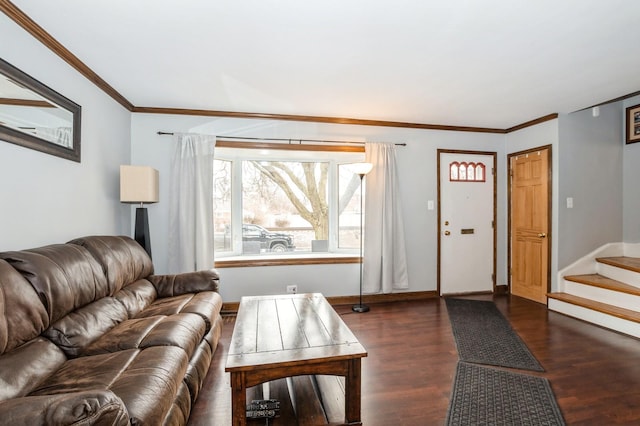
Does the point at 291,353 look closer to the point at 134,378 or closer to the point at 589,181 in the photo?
the point at 134,378

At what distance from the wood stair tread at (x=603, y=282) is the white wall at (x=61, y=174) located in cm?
524

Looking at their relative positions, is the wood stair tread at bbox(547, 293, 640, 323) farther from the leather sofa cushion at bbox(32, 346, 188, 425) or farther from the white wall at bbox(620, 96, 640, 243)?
the leather sofa cushion at bbox(32, 346, 188, 425)

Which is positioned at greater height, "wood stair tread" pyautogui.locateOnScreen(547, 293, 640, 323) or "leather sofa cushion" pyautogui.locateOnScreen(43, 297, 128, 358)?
"leather sofa cushion" pyautogui.locateOnScreen(43, 297, 128, 358)

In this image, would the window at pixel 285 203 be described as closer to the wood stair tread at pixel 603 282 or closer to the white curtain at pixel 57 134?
A: the white curtain at pixel 57 134

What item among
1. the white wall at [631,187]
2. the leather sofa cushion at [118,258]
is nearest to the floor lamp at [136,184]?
the leather sofa cushion at [118,258]

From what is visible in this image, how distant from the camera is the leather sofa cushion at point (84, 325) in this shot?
5.58 feet

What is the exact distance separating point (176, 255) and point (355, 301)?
7.49 feet

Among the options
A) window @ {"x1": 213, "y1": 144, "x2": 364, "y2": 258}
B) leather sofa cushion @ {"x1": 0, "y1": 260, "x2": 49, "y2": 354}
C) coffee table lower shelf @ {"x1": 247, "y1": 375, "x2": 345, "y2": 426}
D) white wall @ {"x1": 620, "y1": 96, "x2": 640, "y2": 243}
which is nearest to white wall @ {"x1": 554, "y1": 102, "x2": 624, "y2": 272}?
white wall @ {"x1": 620, "y1": 96, "x2": 640, "y2": 243}

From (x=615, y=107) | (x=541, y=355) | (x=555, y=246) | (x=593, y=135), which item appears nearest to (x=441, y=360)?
(x=541, y=355)

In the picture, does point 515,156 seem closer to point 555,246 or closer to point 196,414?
point 555,246

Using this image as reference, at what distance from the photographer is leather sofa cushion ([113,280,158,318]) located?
2.35 meters

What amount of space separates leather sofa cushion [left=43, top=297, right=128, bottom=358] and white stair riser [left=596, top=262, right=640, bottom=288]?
4.97 metres

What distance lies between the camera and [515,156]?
177 inches

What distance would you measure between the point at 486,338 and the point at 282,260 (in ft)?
7.76
